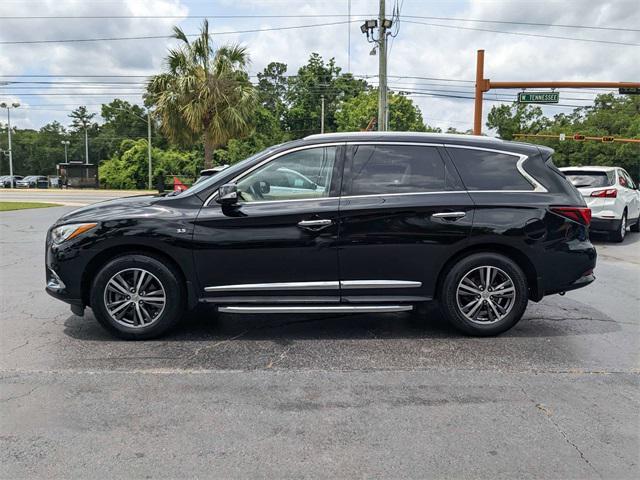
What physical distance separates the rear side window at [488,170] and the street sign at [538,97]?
16731 mm

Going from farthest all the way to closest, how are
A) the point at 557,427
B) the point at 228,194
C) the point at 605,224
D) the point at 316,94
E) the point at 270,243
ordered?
the point at 316,94, the point at 605,224, the point at 270,243, the point at 228,194, the point at 557,427

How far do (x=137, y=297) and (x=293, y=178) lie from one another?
5.86ft

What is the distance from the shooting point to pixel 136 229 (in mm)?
4512

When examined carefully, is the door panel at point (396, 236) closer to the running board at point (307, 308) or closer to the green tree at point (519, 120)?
the running board at point (307, 308)

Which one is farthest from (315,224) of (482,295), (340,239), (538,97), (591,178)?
(538,97)

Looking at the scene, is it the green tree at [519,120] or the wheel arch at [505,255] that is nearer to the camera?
the wheel arch at [505,255]

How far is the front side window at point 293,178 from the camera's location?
4.66 m

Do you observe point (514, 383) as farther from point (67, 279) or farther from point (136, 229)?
point (67, 279)

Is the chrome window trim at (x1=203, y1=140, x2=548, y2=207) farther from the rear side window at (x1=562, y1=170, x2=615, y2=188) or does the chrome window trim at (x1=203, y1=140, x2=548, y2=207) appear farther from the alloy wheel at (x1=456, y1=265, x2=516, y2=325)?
the rear side window at (x1=562, y1=170, x2=615, y2=188)

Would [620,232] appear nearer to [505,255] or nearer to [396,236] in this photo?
[505,255]

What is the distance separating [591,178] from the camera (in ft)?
37.0

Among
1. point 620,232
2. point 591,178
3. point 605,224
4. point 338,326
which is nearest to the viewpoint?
point 338,326

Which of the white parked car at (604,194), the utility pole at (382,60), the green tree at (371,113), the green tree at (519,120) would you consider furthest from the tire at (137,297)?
the green tree at (519,120)

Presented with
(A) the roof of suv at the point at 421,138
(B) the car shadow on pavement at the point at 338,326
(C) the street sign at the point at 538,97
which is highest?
(C) the street sign at the point at 538,97
